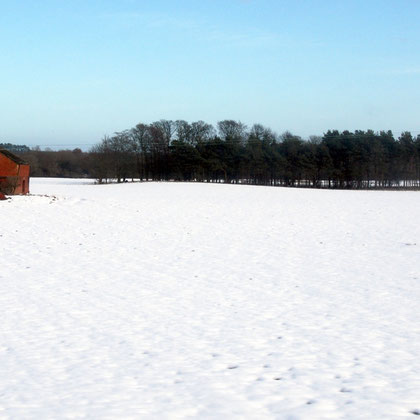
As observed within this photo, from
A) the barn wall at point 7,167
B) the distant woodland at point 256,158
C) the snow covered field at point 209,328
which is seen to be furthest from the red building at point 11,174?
the distant woodland at point 256,158

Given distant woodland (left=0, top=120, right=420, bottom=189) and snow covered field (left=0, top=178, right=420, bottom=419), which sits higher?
distant woodland (left=0, top=120, right=420, bottom=189)

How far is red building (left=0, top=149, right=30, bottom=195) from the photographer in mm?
39188

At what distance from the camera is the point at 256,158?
94438mm

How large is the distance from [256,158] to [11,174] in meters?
59.9

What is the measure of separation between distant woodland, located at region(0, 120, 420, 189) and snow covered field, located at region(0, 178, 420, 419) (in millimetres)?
72129

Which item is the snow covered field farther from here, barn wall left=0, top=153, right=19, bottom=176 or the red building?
barn wall left=0, top=153, right=19, bottom=176

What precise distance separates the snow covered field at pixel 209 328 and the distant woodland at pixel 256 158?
2840 inches

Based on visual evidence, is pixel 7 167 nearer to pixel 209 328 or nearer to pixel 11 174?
pixel 11 174

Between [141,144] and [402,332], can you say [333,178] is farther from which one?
[402,332]

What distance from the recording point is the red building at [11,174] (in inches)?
1543

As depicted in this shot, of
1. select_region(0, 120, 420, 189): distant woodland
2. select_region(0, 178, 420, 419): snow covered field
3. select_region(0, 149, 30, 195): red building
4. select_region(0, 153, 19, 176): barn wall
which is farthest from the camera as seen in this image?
select_region(0, 120, 420, 189): distant woodland

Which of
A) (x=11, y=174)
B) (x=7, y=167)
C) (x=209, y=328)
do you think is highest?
(x=7, y=167)

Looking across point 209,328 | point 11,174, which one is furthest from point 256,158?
point 209,328

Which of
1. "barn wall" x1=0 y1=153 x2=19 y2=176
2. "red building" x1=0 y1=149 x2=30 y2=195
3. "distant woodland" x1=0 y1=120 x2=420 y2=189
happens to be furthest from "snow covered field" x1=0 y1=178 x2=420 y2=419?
"distant woodland" x1=0 y1=120 x2=420 y2=189
